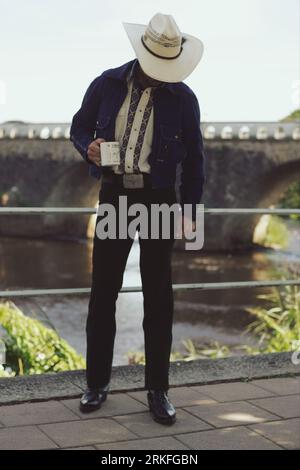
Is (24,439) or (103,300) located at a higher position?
(103,300)

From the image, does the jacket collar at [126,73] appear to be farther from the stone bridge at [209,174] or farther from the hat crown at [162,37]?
the stone bridge at [209,174]

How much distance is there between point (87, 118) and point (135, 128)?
216 mm

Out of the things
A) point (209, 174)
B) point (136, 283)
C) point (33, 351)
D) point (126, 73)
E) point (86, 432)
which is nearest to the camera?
point (86, 432)

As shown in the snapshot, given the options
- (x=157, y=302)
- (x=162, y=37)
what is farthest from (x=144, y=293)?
(x=162, y=37)

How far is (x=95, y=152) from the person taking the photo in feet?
11.0

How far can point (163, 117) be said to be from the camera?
11.1 ft

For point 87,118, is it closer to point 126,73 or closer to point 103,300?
point 126,73

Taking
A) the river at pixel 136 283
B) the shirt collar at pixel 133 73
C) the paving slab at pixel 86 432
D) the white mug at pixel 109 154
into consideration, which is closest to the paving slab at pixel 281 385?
the paving slab at pixel 86 432

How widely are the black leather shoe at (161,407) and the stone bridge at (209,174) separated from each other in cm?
2109

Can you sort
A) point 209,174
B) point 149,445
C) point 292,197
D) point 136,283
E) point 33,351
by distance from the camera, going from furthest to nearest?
point 292,197 → point 209,174 → point 136,283 → point 33,351 → point 149,445

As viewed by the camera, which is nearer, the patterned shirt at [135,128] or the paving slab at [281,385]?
the patterned shirt at [135,128]

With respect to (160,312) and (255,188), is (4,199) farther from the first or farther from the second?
(160,312)

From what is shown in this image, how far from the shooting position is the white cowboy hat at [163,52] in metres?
3.26

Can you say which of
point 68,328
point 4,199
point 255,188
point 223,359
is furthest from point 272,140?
point 223,359
